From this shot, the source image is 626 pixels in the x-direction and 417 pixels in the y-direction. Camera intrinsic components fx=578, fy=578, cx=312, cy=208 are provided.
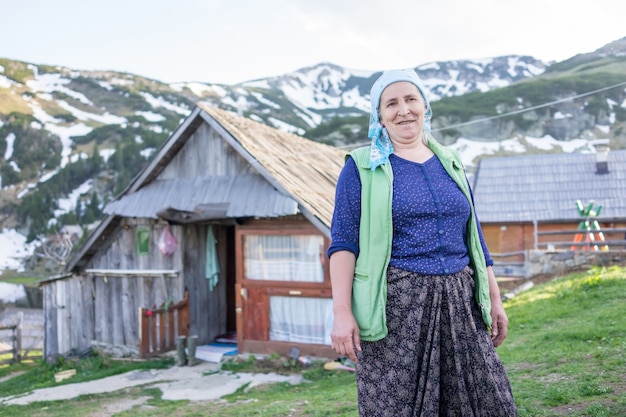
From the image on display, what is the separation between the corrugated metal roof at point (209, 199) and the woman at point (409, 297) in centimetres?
663

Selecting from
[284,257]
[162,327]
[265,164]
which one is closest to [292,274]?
[284,257]

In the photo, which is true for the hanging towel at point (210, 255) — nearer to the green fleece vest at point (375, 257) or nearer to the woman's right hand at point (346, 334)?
the green fleece vest at point (375, 257)

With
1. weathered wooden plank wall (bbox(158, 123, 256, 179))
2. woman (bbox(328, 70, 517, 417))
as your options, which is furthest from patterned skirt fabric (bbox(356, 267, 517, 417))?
weathered wooden plank wall (bbox(158, 123, 256, 179))

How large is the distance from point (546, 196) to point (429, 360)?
22.0 metres

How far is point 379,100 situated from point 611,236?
2025 centimetres

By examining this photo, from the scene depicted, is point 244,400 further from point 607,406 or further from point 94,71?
point 94,71

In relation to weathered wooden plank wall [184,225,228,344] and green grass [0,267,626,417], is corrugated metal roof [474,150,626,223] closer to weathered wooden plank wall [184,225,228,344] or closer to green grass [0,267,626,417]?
green grass [0,267,626,417]

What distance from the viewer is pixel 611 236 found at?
2020cm

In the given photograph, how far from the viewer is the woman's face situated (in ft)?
8.77

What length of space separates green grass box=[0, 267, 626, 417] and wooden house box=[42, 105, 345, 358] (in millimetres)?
879

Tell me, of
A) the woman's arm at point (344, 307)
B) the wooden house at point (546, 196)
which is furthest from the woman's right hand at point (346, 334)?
the wooden house at point (546, 196)

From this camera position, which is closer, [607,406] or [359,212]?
[359,212]

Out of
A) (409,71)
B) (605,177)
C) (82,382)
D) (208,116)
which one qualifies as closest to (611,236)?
(605,177)

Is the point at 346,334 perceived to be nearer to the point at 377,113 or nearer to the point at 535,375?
the point at 377,113
